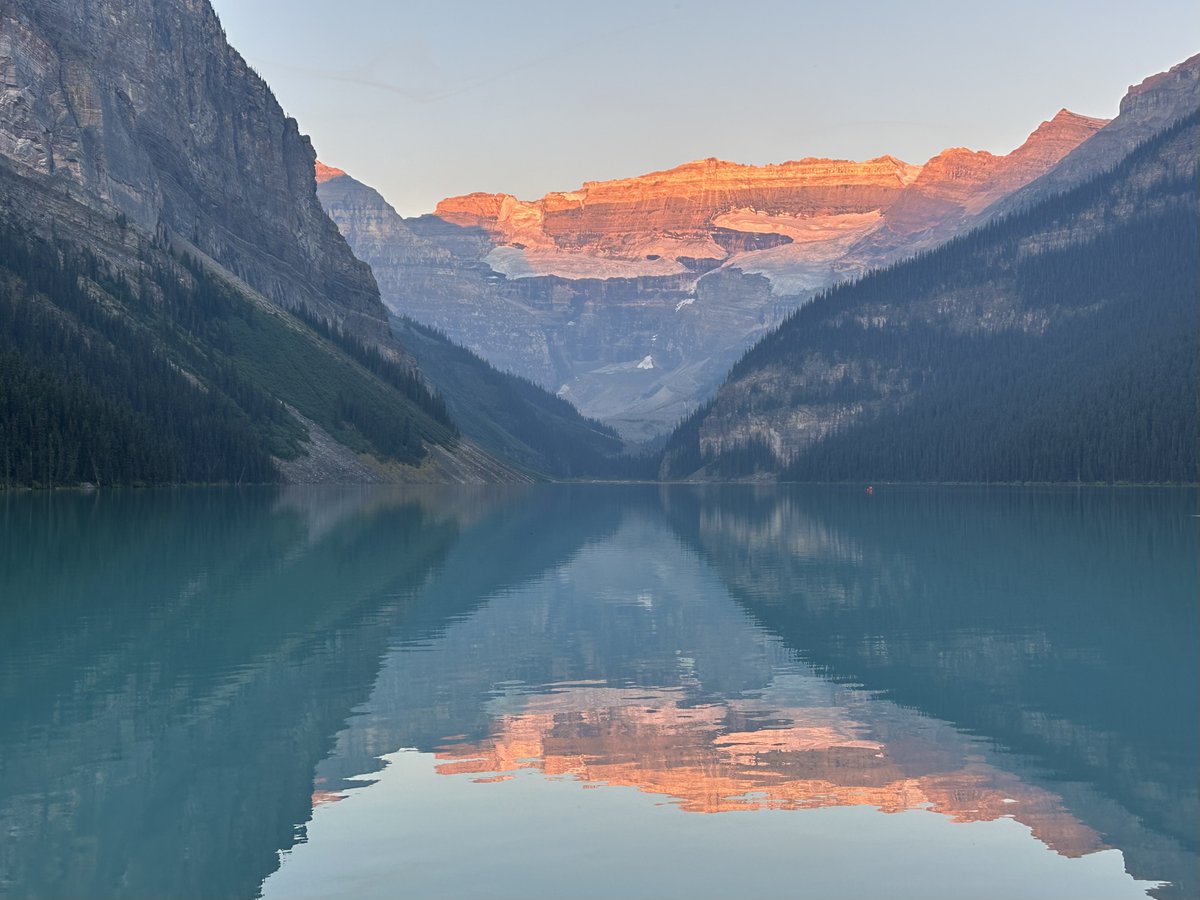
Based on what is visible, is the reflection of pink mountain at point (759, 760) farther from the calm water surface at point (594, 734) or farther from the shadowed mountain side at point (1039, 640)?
the shadowed mountain side at point (1039, 640)

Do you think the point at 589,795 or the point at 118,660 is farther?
the point at 118,660

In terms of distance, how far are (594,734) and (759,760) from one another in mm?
5065

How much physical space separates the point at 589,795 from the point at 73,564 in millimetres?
53936

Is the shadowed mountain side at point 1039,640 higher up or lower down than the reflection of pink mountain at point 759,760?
higher up

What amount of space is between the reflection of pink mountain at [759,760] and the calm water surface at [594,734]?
12cm

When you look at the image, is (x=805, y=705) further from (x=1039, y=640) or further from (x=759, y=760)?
(x=1039, y=640)

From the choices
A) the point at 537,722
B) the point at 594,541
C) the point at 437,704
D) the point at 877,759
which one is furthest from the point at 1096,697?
the point at 594,541

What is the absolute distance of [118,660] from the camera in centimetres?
4384

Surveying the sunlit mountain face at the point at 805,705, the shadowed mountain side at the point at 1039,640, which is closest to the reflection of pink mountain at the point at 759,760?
the sunlit mountain face at the point at 805,705

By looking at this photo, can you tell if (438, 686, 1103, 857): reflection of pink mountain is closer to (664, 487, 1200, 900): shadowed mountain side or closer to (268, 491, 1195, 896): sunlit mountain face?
(268, 491, 1195, 896): sunlit mountain face

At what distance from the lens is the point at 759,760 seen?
105 feet

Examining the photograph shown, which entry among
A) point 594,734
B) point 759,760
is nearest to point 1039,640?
point 594,734

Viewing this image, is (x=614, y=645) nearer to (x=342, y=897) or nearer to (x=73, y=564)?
(x=342, y=897)

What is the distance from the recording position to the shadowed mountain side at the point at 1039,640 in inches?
1174
